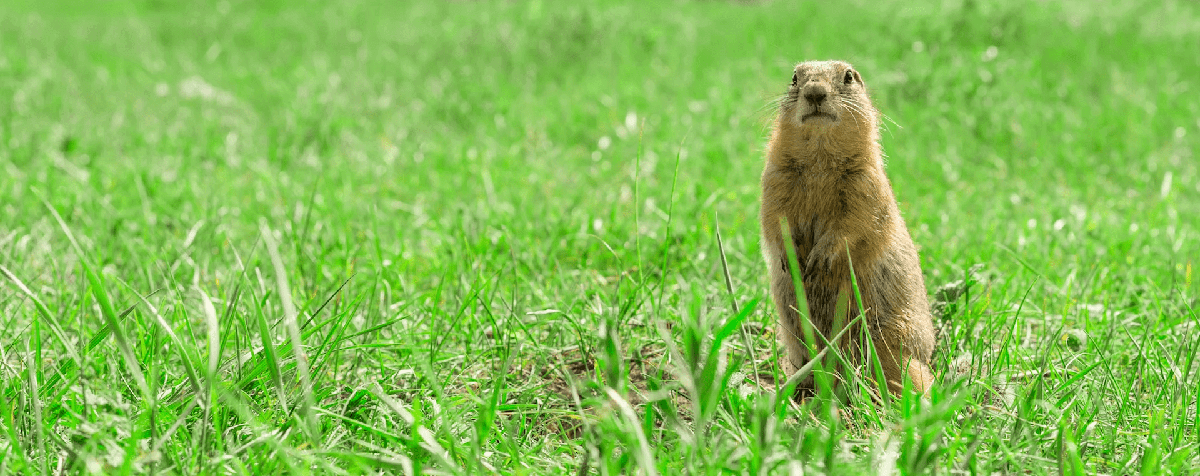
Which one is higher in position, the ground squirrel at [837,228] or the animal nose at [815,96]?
the animal nose at [815,96]

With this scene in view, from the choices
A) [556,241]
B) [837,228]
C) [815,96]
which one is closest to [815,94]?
[815,96]

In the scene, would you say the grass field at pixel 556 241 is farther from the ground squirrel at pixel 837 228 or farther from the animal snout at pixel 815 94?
the animal snout at pixel 815 94

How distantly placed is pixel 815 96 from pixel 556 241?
5.07 ft

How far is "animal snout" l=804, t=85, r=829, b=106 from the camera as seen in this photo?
2.30 metres

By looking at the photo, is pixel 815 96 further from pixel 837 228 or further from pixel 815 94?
pixel 837 228

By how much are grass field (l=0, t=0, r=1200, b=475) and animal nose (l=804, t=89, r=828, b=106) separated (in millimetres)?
349

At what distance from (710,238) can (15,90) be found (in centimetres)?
568

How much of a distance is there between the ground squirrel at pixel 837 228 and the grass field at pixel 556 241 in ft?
0.49

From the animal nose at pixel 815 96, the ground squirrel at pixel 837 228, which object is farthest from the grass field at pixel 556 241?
the animal nose at pixel 815 96

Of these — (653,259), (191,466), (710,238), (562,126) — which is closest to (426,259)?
(653,259)

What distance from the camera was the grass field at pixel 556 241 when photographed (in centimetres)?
187

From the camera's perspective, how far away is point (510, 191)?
457cm

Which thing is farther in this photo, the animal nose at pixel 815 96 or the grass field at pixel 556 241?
the animal nose at pixel 815 96

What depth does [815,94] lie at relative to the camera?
2307 mm
